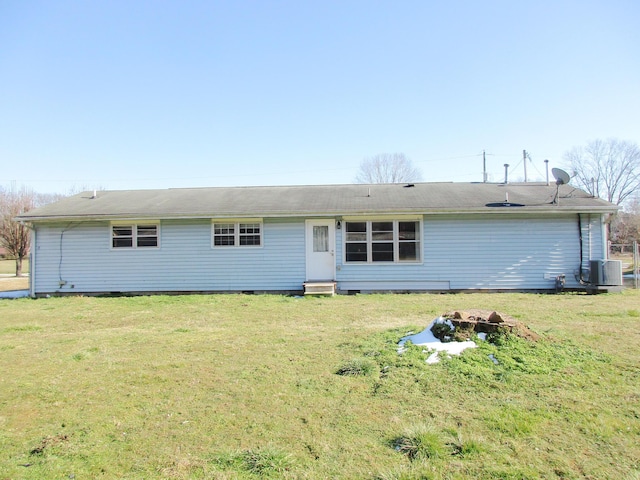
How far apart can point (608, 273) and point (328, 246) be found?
324 inches

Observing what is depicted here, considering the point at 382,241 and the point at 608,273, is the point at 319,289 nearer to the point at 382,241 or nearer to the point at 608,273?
the point at 382,241

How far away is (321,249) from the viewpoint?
12.3 meters

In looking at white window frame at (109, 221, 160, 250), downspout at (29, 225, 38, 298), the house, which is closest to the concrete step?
the house

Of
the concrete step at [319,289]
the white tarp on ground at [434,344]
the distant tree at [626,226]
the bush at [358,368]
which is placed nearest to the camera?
the bush at [358,368]

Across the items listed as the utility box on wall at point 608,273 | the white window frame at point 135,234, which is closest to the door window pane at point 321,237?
the white window frame at point 135,234

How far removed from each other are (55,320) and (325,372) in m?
7.00

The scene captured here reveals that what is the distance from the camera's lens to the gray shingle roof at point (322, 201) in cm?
1188

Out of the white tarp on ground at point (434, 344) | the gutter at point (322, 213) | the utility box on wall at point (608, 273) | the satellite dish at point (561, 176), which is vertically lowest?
the white tarp on ground at point (434, 344)

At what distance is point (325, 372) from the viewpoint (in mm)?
4418

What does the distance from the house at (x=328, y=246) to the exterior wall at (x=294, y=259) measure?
0.10 ft

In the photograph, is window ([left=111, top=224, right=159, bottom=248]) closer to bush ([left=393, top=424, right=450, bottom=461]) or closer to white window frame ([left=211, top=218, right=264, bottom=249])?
white window frame ([left=211, top=218, right=264, bottom=249])

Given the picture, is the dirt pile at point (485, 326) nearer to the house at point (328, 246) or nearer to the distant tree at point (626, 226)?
the house at point (328, 246)

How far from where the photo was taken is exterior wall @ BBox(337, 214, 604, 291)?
38.9 feet

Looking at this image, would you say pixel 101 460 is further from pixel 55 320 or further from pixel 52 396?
pixel 55 320
